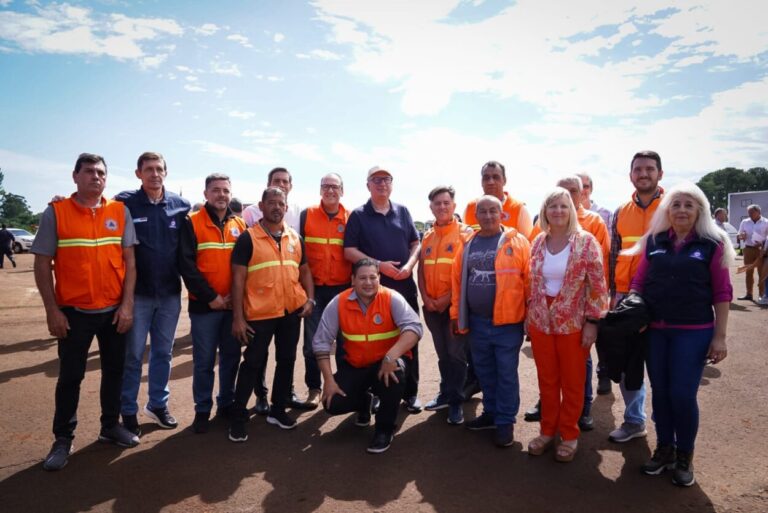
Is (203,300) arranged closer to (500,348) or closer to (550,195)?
(500,348)

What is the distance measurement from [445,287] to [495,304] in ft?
2.31

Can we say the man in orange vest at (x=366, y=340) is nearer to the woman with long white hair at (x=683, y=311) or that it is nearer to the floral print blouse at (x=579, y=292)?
the floral print blouse at (x=579, y=292)

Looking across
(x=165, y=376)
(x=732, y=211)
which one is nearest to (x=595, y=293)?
(x=165, y=376)

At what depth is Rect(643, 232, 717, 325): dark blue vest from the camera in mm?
3238

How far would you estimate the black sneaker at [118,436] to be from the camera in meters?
3.99

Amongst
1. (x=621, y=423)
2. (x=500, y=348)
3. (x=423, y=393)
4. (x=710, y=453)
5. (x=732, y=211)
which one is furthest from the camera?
(x=732, y=211)

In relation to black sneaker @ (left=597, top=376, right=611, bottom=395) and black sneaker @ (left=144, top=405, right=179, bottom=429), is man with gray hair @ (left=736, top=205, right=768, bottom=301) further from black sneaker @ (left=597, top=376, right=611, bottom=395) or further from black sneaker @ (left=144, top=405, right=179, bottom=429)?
black sneaker @ (left=144, top=405, right=179, bottom=429)

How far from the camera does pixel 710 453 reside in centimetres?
371

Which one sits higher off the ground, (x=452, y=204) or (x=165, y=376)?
(x=452, y=204)

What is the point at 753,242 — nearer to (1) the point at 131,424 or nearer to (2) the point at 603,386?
(2) the point at 603,386

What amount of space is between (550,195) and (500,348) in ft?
4.53

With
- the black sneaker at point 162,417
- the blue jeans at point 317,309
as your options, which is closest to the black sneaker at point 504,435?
the blue jeans at point 317,309

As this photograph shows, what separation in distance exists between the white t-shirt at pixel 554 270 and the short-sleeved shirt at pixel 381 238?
146 centimetres

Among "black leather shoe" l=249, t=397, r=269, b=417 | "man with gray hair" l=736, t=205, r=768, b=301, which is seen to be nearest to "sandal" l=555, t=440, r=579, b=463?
"black leather shoe" l=249, t=397, r=269, b=417
